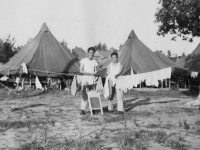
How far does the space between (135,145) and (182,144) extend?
0.68 m

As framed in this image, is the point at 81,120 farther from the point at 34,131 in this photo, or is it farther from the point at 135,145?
the point at 135,145

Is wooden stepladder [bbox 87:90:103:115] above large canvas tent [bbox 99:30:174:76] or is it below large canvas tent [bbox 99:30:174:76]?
below

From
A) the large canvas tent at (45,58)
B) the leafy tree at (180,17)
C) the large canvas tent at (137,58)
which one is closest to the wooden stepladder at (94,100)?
the leafy tree at (180,17)

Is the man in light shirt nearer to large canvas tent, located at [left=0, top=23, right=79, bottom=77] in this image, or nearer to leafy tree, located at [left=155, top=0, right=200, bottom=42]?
leafy tree, located at [left=155, top=0, right=200, bottom=42]

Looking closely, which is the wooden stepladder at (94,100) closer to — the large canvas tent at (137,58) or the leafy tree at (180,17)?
the leafy tree at (180,17)

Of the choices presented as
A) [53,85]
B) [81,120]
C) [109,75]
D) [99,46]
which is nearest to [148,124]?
[81,120]

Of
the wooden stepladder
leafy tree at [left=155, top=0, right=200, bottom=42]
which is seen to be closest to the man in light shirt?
the wooden stepladder

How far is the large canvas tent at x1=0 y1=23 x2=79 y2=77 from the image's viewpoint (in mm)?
15469

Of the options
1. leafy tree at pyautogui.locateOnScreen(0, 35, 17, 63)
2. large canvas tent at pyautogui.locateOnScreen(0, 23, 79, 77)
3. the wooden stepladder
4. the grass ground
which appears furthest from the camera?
leafy tree at pyautogui.locateOnScreen(0, 35, 17, 63)

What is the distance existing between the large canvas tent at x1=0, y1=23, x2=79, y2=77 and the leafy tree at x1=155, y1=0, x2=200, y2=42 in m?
7.87

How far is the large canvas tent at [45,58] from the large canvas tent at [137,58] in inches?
100.0

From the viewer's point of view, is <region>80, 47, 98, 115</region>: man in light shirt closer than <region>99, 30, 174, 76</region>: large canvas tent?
Yes

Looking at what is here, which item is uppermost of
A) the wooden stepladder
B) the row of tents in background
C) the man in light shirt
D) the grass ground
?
the row of tents in background

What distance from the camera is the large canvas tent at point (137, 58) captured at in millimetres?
16828
